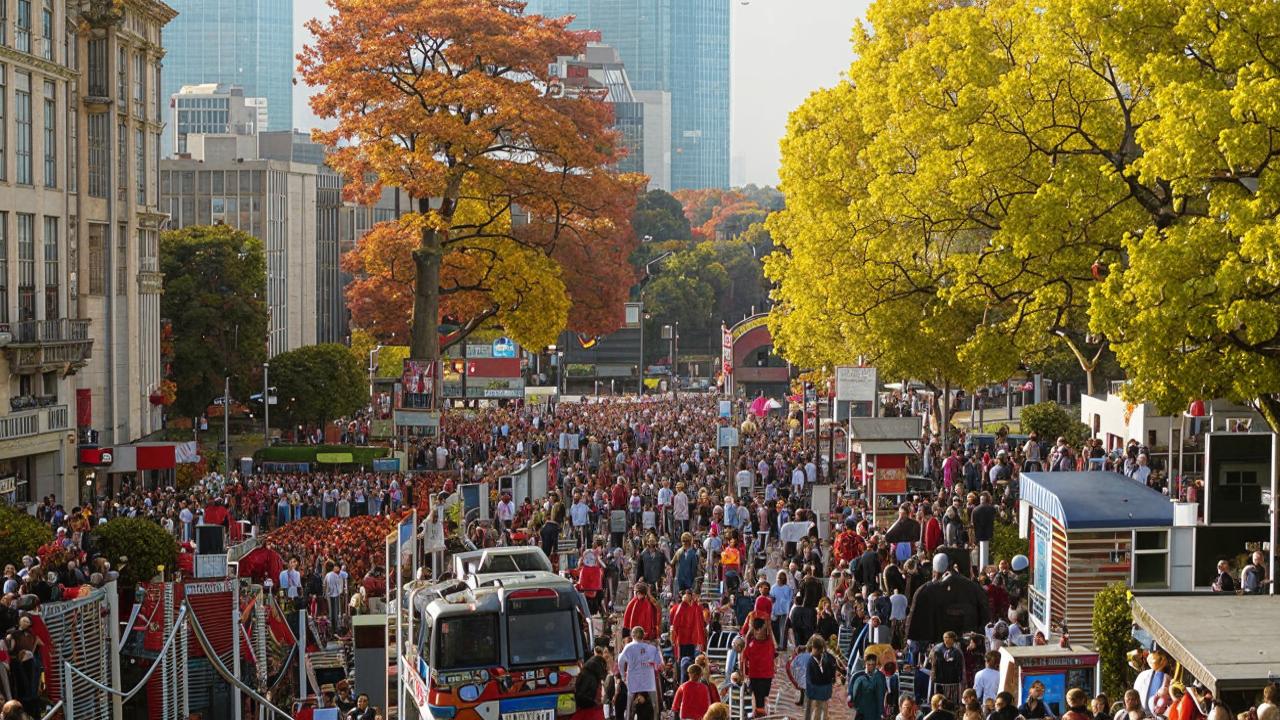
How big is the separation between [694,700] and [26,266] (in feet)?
117

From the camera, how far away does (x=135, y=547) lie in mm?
28234

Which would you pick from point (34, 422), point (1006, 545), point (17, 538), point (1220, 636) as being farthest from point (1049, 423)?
point (1220, 636)

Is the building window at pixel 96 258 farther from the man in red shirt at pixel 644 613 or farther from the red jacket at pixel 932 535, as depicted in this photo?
the man in red shirt at pixel 644 613

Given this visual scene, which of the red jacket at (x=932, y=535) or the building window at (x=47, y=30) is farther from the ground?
the building window at (x=47, y=30)

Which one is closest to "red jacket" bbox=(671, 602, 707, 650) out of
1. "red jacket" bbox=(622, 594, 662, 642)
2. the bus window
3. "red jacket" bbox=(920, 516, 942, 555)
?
"red jacket" bbox=(622, 594, 662, 642)

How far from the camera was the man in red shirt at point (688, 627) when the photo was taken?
21.2 metres

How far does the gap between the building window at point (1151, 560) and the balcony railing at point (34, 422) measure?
31.7 m

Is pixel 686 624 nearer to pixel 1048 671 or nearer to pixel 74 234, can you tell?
pixel 1048 671

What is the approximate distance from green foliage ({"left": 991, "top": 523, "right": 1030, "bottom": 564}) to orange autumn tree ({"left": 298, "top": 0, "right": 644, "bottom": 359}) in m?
24.5

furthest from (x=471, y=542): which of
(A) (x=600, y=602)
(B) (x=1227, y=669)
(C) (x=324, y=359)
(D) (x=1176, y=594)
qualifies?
(C) (x=324, y=359)

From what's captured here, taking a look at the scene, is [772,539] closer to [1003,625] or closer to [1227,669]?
[1003,625]

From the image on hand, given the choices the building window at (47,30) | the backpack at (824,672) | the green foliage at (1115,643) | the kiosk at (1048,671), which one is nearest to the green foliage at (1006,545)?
the green foliage at (1115,643)

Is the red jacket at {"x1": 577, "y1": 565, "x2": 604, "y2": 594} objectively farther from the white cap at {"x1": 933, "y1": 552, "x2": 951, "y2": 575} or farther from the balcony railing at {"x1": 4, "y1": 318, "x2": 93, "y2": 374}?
the balcony railing at {"x1": 4, "y1": 318, "x2": 93, "y2": 374}

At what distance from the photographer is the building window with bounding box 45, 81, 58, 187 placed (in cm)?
4966
